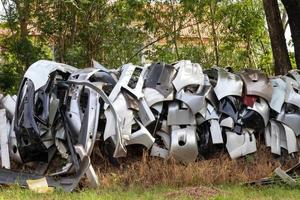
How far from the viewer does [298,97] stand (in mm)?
7016

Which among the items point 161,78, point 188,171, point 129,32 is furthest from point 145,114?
point 129,32

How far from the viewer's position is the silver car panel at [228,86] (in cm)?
691

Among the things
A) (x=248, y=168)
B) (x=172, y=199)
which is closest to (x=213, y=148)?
(x=248, y=168)

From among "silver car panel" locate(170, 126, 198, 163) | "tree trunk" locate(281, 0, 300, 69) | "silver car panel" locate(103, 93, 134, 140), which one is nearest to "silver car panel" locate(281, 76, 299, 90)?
"silver car panel" locate(170, 126, 198, 163)

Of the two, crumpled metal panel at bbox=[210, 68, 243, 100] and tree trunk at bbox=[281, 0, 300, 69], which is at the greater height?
tree trunk at bbox=[281, 0, 300, 69]

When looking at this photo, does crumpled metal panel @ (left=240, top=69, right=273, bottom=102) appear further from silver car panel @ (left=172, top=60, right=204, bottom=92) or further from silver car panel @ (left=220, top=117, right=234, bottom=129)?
silver car panel @ (left=172, top=60, right=204, bottom=92)

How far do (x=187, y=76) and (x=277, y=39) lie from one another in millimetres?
3567

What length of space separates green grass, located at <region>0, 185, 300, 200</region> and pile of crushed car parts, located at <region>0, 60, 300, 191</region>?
608 mm

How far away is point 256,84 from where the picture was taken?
23.3ft

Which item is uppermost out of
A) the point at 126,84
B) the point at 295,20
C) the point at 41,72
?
the point at 295,20

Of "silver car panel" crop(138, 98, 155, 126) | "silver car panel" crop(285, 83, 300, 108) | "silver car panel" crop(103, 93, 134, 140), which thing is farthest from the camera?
"silver car panel" crop(285, 83, 300, 108)

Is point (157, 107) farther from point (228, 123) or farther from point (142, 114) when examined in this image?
point (228, 123)

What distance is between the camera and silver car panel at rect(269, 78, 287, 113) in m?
6.94

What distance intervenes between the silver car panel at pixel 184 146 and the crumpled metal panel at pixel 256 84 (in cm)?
110
